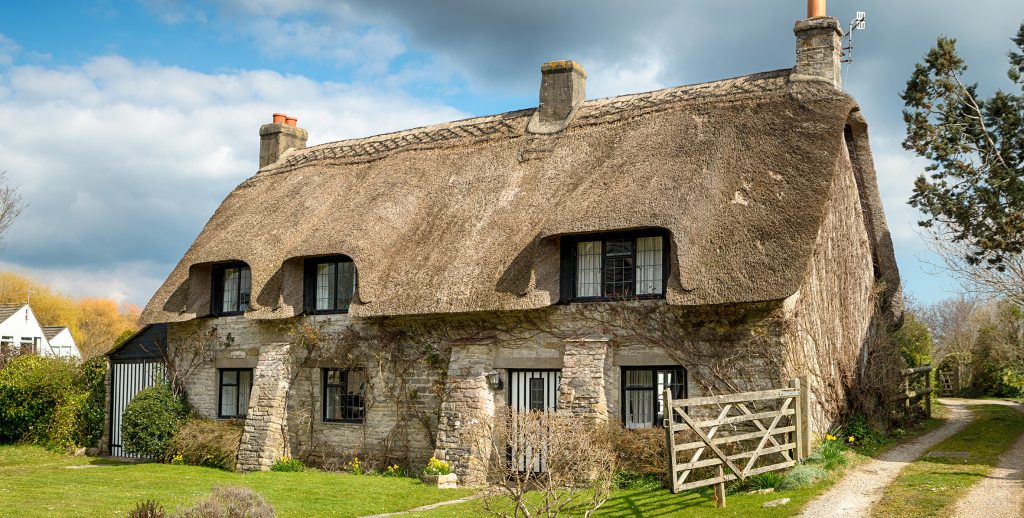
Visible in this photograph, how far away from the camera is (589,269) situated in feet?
50.2

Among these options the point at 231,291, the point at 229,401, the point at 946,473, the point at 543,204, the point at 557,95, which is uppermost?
the point at 557,95

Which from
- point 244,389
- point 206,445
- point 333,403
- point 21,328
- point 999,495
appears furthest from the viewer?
point 21,328

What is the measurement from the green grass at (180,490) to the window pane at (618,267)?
165 inches

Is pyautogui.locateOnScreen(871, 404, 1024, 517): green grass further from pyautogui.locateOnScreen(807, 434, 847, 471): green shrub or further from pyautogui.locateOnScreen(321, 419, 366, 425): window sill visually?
pyautogui.locateOnScreen(321, 419, 366, 425): window sill

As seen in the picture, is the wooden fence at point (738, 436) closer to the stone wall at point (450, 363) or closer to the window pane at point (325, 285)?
the stone wall at point (450, 363)

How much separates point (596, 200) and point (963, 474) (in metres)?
6.81

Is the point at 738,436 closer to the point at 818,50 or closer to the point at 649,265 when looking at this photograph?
the point at 649,265

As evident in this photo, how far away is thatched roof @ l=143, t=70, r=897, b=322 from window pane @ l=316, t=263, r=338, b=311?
1.55 ft

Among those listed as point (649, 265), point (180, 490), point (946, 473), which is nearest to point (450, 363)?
point (649, 265)

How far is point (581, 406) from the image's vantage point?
14289mm

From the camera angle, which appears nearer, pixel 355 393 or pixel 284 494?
pixel 284 494

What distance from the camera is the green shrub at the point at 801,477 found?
1223 cm

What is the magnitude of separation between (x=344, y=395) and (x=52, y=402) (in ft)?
31.9

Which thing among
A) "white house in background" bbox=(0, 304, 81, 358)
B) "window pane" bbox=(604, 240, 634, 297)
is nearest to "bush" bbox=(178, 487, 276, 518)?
"window pane" bbox=(604, 240, 634, 297)
